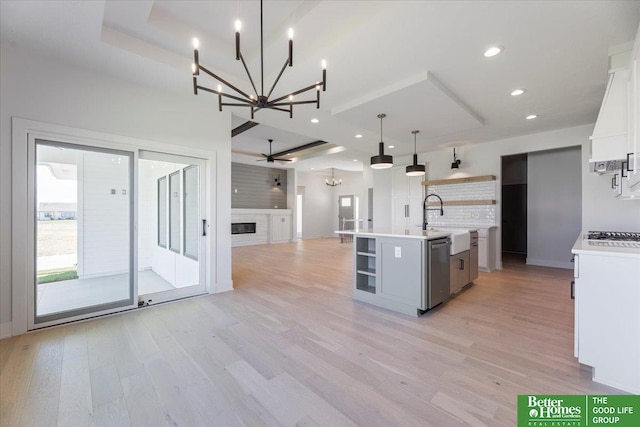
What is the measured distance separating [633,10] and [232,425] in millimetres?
4076

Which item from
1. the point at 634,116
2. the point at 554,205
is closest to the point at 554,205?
the point at 554,205

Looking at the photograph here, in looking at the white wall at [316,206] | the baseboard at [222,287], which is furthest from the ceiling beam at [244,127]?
the white wall at [316,206]

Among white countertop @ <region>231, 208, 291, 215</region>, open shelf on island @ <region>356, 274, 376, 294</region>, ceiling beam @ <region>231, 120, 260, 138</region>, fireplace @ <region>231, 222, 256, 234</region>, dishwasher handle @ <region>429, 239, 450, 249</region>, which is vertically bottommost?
open shelf on island @ <region>356, 274, 376, 294</region>

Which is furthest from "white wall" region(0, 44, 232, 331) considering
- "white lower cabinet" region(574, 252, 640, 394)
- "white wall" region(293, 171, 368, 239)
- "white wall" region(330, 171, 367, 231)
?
"white wall" region(330, 171, 367, 231)

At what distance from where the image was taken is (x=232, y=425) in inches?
59.9

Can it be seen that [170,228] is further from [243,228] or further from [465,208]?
[465,208]

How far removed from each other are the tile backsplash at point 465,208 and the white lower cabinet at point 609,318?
425cm

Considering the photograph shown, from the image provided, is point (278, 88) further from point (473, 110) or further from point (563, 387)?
point (563, 387)

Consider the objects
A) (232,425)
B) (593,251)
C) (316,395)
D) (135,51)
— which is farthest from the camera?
(135,51)

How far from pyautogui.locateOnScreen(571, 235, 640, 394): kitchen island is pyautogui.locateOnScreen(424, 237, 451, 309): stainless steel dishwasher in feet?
4.18

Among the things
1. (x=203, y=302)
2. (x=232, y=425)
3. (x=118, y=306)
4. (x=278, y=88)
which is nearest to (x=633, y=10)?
(x=278, y=88)

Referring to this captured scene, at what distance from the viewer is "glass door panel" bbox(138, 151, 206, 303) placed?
3775 mm

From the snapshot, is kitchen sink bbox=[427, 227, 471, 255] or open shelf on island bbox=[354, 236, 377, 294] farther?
open shelf on island bbox=[354, 236, 377, 294]

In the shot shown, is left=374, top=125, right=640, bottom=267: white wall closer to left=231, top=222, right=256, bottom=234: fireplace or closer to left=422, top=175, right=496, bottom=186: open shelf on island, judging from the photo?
left=422, top=175, right=496, bottom=186: open shelf on island
